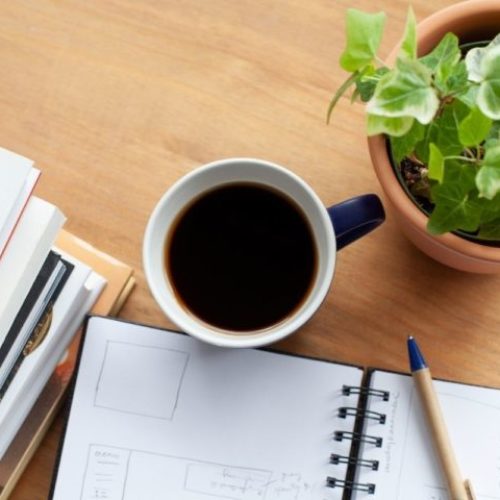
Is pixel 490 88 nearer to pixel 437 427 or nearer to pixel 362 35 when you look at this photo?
pixel 362 35

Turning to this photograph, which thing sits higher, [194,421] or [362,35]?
[362,35]

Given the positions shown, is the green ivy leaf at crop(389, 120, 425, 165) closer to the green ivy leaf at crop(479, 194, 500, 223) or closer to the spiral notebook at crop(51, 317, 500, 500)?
the green ivy leaf at crop(479, 194, 500, 223)

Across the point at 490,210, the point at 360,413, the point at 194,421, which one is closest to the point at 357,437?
the point at 360,413

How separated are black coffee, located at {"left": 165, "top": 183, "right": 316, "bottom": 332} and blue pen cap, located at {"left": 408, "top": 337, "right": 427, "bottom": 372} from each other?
100mm

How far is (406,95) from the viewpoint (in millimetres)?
453

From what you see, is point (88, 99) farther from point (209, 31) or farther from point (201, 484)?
point (201, 484)

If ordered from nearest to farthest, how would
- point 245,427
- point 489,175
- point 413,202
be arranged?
point 489,175
point 413,202
point 245,427

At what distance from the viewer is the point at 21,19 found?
0.72m

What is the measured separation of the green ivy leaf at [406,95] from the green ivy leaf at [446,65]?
27mm

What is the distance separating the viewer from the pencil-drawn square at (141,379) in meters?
0.66

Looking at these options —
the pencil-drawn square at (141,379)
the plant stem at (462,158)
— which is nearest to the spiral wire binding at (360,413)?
the pencil-drawn square at (141,379)

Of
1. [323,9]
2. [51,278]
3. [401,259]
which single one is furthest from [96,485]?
[323,9]

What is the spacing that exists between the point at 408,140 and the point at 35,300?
0.31 meters

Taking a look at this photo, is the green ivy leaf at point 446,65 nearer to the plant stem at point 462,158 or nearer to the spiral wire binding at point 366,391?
the plant stem at point 462,158
